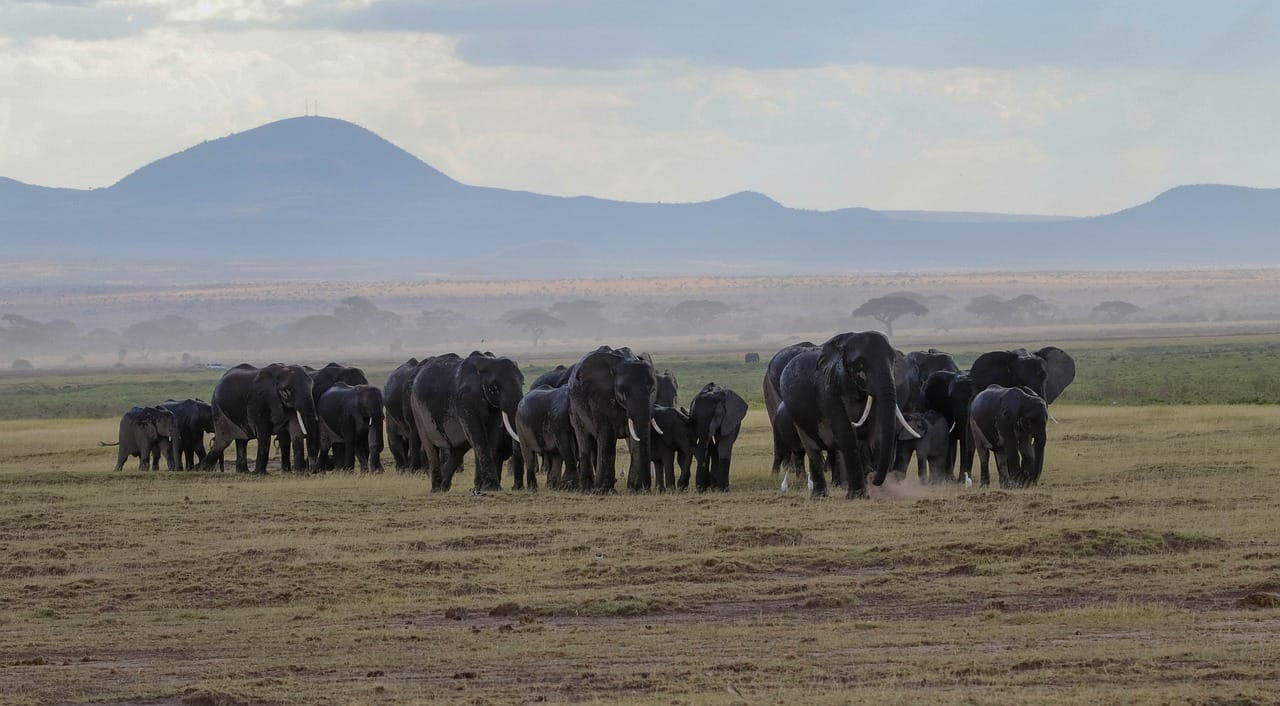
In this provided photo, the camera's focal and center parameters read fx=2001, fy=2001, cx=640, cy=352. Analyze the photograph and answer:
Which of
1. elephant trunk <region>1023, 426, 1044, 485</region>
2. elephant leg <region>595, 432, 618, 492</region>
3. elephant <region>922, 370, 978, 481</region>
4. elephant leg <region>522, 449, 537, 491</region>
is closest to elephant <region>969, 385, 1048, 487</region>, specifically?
elephant trunk <region>1023, 426, 1044, 485</region>

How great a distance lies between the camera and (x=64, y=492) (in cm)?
2989

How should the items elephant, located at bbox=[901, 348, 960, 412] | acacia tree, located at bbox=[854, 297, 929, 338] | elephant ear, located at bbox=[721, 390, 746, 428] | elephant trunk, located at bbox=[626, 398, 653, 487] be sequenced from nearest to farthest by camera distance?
elephant trunk, located at bbox=[626, 398, 653, 487] → elephant ear, located at bbox=[721, 390, 746, 428] → elephant, located at bbox=[901, 348, 960, 412] → acacia tree, located at bbox=[854, 297, 929, 338]

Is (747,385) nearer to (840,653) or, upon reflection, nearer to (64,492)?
(64,492)

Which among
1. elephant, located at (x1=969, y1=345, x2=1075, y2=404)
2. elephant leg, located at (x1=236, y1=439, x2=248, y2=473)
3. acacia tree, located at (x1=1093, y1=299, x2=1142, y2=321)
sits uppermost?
acacia tree, located at (x1=1093, y1=299, x2=1142, y2=321)

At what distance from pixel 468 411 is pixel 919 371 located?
717 centimetres

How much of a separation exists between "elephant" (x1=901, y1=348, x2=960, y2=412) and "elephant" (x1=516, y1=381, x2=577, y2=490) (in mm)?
5005

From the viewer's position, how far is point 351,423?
36.2 metres

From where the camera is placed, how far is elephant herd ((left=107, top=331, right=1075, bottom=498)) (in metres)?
25.8

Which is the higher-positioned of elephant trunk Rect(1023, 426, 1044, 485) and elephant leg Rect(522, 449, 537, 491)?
elephant trunk Rect(1023, 426, 1044, 485)

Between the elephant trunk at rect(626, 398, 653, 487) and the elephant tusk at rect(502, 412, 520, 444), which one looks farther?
the elephant tusk at rect(502, 412, 520, 444)

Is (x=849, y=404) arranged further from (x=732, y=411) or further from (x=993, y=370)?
(x=993, y=370)

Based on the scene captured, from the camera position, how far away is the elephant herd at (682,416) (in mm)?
25766

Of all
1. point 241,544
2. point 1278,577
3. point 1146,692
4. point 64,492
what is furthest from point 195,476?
point 1146,692

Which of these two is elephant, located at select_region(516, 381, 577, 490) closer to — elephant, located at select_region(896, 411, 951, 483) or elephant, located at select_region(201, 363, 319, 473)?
elephant, located at select_region(896, 411, 951, 483)
